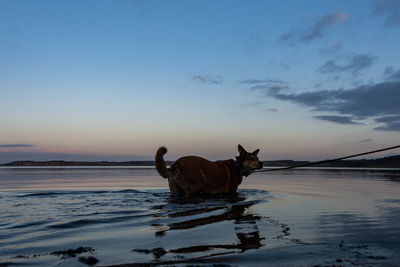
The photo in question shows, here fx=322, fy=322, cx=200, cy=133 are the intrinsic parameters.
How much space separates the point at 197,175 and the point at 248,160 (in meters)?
2.26

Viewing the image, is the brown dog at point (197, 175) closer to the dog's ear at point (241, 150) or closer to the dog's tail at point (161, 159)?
the dog's tail at point (161, 159)

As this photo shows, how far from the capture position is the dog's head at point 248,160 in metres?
10.5

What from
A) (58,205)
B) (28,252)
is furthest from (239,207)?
(28,252)

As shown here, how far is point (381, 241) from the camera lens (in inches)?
152

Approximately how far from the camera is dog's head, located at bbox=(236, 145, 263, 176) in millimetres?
10508

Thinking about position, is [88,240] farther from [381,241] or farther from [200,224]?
[381,241]

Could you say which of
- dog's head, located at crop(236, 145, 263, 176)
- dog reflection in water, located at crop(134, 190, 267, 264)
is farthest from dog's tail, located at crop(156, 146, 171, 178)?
dog's head, located at crop(236, 145, 263, 176)

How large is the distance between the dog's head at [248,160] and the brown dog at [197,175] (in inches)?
15.0

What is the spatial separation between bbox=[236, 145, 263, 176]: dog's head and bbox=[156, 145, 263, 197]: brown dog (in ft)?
1.25

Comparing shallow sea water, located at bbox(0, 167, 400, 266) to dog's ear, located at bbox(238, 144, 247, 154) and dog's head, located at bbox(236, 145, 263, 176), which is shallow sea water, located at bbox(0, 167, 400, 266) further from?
dog's ear, located at bbox(238, 144, 247, 154)

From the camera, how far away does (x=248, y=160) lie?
1059cm

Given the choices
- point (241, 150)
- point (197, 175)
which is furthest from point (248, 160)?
point (197, 175)

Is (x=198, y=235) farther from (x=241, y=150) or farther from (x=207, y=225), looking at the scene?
(x=241, y=150)

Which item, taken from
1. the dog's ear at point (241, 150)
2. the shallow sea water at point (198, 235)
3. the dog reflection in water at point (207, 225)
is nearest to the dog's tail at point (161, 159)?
the dog reflection in water at point (207, 225)
